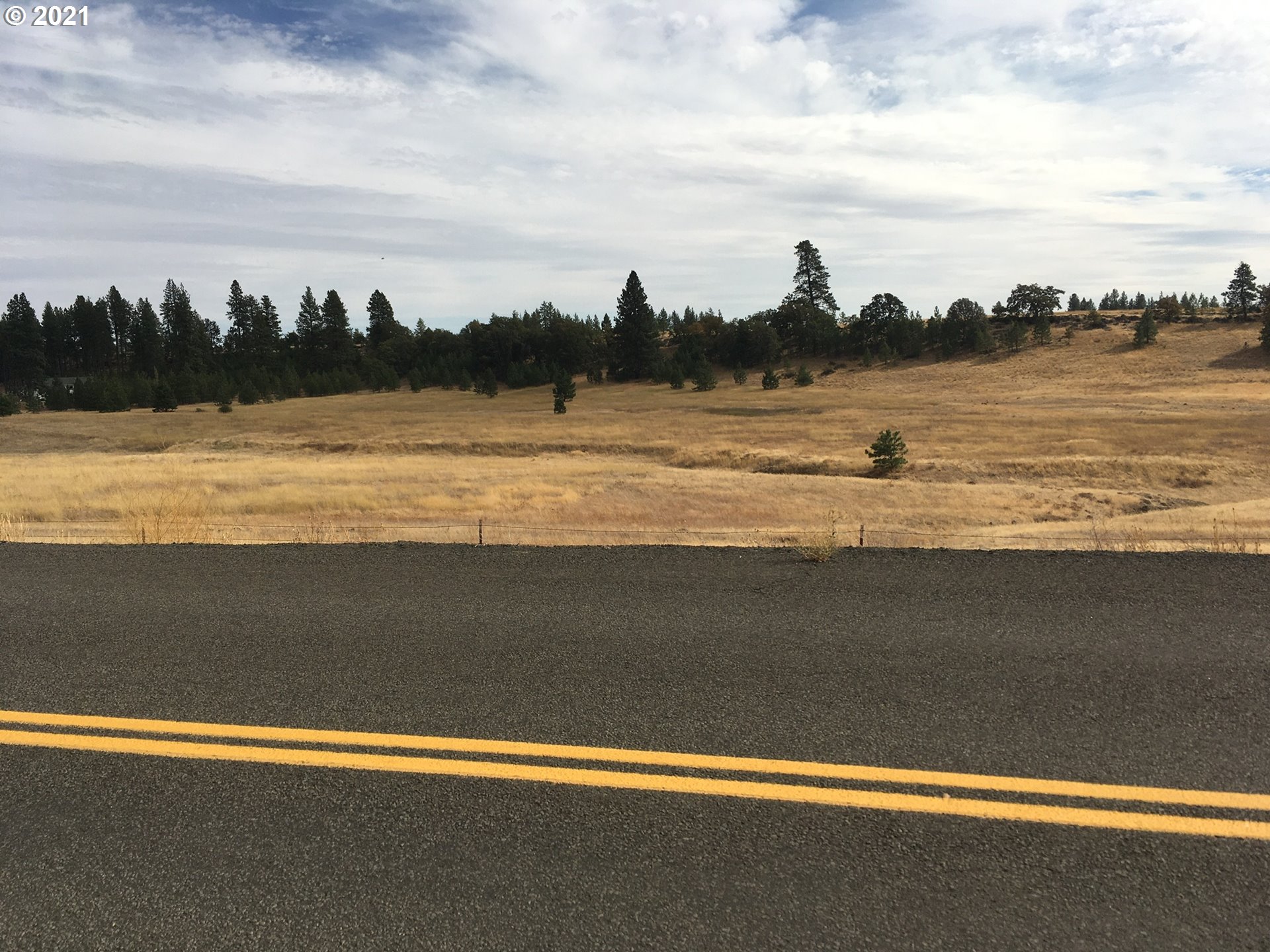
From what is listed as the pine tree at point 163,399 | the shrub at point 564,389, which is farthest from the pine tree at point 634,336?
the pine tree at point 163,399

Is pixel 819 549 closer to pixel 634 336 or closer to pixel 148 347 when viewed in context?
pixel 634 336

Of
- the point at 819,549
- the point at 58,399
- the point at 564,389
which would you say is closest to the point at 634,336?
the point at 564,389

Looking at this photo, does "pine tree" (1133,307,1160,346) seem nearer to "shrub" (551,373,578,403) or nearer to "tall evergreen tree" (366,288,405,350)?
"shrub" (551,373,578,403)

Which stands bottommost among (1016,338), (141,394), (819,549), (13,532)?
(13,532)

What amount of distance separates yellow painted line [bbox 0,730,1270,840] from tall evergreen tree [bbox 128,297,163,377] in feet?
383

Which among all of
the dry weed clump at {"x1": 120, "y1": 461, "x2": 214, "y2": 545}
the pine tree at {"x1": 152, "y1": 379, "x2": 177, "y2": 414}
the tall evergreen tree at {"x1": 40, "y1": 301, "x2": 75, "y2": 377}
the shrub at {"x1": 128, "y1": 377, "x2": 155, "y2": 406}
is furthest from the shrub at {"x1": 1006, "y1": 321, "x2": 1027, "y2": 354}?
the tall evergreen tree at {"x1": 40, "y1": 301, "x2": 75, "y2": 377}

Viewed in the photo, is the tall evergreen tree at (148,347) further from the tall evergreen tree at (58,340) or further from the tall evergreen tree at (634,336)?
the tall evergreen tree at (634,336)

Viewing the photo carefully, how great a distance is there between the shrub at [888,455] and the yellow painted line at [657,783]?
26740 mm

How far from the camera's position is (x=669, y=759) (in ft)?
11.7

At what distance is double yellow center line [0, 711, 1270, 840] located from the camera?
312 centimetres

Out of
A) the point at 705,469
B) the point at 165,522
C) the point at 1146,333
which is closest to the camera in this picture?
the point at 165,522

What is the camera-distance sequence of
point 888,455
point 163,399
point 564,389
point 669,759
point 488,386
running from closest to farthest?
point 669,759
point 888,455
point 564,389
point 163,399
point 488,386

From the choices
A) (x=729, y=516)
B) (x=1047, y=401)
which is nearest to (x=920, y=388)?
(x=1047, y=401)

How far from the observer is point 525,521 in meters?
18.4
